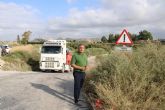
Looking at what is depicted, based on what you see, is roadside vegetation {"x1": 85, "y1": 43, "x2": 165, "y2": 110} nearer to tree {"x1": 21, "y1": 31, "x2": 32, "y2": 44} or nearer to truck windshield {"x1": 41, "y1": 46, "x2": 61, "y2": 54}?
truck windshield {"x1": 41, "y1": 46, "x2": 61, "y2": 54}

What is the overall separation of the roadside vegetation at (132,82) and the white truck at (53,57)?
18.9m

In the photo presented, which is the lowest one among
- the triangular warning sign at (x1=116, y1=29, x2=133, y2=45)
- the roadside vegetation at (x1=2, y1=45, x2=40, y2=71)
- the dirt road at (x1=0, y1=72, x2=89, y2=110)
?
the roadside vegetation at (x1=2, y1=45, x2=40, y2=71)

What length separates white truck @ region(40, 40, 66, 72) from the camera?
32.7 meters

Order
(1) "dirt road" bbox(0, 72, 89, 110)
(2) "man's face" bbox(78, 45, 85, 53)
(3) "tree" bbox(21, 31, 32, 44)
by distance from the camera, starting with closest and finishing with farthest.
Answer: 1. (1) "dirt road" bbox(0, 72, 89, 110)
2. (2) "man's face" bbox(78, 45, 85, 53)
3. (3) "tree" bbox(21, 31, 32, 44)

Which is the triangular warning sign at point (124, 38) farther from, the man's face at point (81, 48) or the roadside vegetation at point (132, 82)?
the man's face at point (81, 48)

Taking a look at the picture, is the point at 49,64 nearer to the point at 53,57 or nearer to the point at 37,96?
the point at 53,57

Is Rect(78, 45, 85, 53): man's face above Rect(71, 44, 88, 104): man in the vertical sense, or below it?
above

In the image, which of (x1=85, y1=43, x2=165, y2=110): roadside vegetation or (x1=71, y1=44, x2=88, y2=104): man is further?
(x1=71, y1=44, x2=88, y2=104): man

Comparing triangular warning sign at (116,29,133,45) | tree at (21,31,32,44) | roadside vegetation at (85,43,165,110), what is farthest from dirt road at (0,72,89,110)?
tree at (21,31,32,44)

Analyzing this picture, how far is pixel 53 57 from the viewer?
32.7 meters

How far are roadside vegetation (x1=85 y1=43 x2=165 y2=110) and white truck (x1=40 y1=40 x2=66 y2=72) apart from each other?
18918 millimetres

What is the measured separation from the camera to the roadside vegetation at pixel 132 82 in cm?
1107

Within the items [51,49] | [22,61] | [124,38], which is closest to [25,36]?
[22,61]

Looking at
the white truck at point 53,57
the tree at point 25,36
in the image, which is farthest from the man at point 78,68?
the tree at point 25,36
